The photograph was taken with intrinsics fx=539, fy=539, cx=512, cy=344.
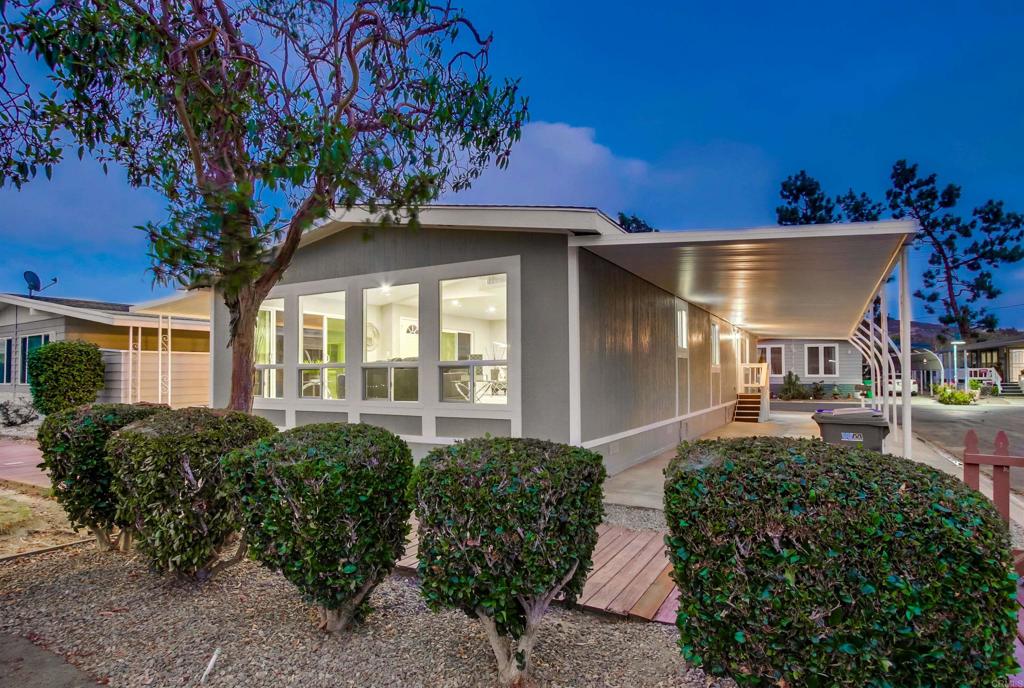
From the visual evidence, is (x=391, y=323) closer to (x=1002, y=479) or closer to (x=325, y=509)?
(x=325, y=509)

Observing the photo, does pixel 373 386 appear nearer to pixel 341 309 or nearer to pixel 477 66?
pixel 341 309

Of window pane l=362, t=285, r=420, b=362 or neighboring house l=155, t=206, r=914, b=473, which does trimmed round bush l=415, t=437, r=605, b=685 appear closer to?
neighboring house l=155, t=206, r=914, b=473

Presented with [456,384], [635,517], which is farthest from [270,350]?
[635,517]

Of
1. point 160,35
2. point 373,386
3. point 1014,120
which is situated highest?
point 1014,120

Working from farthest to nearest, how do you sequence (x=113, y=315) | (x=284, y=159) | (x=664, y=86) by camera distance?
(x=664, y=86) < (x=113, y=315) < (x=284, y=159)

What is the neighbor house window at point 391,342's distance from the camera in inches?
269

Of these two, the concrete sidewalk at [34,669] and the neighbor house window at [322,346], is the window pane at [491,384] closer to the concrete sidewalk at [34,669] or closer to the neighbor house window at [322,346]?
the neighbor house window at [322,346]

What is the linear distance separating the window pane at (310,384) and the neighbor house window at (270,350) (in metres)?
0.46

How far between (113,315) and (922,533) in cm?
1459

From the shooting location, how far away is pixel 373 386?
7113 millimetres

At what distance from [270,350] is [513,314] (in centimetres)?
431

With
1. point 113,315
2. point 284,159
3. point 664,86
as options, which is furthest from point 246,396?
point 664,86

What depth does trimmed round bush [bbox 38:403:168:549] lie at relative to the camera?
348 centimetres

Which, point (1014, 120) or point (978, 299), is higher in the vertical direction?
point (1014, 120)
